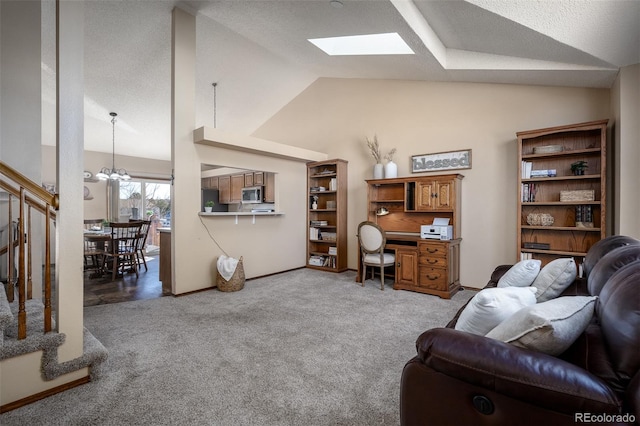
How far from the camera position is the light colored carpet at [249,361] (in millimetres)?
1563

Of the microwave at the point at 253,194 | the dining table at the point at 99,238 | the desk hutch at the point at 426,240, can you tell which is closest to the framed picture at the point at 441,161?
the desk hutch at the point at 426,240

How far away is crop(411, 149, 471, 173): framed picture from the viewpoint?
4078 mm

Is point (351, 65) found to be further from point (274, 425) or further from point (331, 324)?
point (274, 425)

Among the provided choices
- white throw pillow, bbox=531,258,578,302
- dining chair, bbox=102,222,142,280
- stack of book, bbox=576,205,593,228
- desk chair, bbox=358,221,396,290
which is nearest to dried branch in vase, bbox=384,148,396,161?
desk chair, bbox=358,221,396,290

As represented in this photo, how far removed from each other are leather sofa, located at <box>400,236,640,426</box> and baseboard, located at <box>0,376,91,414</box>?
1967mm

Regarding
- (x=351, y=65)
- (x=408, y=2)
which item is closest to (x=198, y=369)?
(x=408, y=2)

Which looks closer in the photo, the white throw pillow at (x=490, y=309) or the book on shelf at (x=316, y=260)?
the white throw pillow at (x=490, y=309)

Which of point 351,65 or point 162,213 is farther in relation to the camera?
point 162,213

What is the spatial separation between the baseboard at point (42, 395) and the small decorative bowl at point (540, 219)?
172 inches

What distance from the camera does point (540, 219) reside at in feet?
11.1

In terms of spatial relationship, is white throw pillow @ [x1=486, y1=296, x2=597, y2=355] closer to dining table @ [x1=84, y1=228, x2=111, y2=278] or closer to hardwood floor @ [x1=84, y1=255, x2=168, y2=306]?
hardwood floor @ [x1=84, y1=255, x2=168, y2=306]

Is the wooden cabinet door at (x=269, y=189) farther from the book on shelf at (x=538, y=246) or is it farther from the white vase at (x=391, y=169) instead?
the book on shelf at (x=538, y=246)

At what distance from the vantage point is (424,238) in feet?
13.0

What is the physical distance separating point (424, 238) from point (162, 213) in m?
7.17
